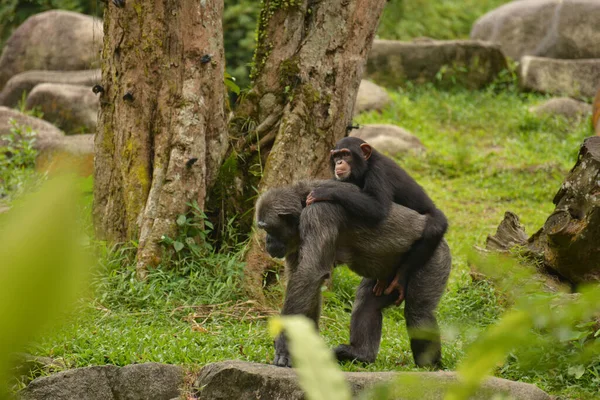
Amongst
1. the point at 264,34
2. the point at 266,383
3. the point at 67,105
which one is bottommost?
the point at 67,105

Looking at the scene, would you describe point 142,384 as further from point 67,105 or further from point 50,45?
point 50,45

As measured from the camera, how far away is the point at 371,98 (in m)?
15.0

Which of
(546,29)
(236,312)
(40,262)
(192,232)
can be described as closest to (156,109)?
(192,232)

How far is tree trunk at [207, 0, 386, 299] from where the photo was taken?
7195 millimetres

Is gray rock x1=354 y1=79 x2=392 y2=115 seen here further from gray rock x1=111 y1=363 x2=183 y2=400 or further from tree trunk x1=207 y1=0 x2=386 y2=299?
gray rock x1=111 y1=363 x2=183 y2=400

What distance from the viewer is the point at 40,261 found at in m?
0.57

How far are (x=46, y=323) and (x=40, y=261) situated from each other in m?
0.06

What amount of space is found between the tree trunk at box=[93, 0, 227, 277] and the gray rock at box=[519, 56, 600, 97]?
1047 cm

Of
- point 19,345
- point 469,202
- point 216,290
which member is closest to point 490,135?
point 469,202

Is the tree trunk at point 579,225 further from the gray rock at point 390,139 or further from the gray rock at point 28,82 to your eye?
the gray rock at point 28,82

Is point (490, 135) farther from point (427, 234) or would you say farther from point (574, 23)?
point (427, 234)

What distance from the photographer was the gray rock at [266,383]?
13.9 ft

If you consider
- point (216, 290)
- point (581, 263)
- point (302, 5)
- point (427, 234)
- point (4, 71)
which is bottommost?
point (4, 71)

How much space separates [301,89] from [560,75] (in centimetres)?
1056
